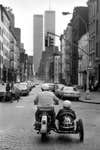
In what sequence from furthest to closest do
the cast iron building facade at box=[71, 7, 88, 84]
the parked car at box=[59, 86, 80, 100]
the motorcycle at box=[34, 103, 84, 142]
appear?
the cast iron building facade at box=[71, 7, 88, 84]
the parked car at box=[59, 86, 80, 100]
the motorcycle at box=[34, 103, 84, 142]

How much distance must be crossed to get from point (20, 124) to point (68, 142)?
5.45 metres

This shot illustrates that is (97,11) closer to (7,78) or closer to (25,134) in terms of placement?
(25,134)

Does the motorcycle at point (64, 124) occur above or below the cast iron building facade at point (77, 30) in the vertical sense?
below

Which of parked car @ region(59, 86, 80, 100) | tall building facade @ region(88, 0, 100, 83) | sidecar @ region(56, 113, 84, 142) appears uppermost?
tall building facade @ region(88, 0, 100, 83)

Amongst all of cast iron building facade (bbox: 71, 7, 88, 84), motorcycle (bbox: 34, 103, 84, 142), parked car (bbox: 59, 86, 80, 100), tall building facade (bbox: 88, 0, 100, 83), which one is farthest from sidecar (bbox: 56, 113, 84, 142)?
cast iron building facade (bbox: 71, 7, 88, 84)

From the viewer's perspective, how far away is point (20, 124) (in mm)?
17469

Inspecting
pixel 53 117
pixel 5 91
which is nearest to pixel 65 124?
pixel 53 117

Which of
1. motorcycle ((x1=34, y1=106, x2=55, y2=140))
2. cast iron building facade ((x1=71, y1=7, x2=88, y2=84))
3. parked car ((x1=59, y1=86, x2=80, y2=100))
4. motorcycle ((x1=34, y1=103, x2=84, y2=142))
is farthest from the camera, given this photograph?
cast iron building facade ((x1=71, y1=7, x2=88, y2=84))

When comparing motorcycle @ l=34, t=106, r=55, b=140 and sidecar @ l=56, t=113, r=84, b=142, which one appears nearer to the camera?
motorcycle @ l=34, t=106, r=55, b=140

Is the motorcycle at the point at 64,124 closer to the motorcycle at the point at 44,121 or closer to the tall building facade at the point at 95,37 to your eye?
the motorcycle at the point at 44,121

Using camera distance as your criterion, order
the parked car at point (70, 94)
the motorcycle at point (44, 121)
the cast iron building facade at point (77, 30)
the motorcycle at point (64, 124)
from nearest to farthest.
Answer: the motorcycle at point (44, 121) < the motorcycle at point (64, 124) < the parked car at point (70, 94) < the cast iron building facade at point (77, 30)

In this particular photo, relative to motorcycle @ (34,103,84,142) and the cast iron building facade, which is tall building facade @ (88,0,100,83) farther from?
motorcycle @ (34,103,84,142)

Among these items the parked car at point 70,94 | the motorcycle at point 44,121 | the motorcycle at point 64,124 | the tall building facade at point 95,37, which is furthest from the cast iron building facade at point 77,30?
the motorcycle at point 64,124

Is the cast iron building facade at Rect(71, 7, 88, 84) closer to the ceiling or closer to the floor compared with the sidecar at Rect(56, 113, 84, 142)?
closer to the ceiling
